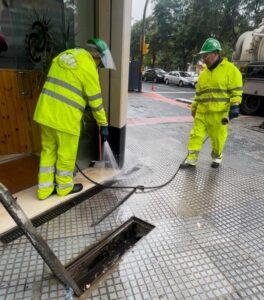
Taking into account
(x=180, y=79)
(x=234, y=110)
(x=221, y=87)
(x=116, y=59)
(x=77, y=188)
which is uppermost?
(x=116, y=59)

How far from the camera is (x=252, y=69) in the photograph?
7.82 metres

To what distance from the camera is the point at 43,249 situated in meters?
1.59

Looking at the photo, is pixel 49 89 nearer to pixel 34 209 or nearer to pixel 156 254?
pixel 34 209

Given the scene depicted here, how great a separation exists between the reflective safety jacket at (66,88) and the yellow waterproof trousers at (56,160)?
133 millimetres

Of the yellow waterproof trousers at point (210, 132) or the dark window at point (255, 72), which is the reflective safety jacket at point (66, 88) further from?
the dark window at point (255, 72)

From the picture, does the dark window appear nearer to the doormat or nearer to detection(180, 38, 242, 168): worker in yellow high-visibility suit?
detection(180, 38, 242, 168): worker in yellow high-visibility suit

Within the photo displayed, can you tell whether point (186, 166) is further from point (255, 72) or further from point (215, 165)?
point (255, 72)

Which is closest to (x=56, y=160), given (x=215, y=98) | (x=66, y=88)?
(x=66, y=88)

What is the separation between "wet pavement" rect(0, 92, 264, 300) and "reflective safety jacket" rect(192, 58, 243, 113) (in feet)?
3.17

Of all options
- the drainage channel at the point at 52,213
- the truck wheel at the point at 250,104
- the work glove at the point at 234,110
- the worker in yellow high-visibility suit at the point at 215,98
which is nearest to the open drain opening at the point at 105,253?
the drainage channel at the point at 52,213

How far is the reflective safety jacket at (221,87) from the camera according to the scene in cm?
345

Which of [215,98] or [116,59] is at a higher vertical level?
[116,59]

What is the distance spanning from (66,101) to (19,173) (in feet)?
4.87

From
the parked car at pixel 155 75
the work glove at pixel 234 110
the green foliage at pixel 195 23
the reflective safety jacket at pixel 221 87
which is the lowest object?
the parked car at pixel 155 75
